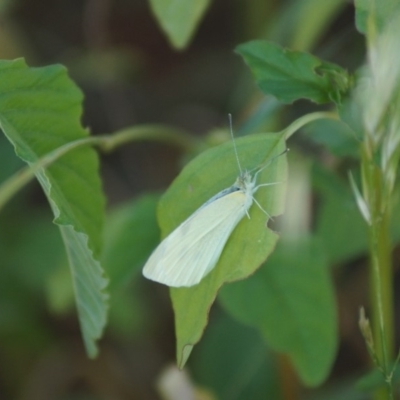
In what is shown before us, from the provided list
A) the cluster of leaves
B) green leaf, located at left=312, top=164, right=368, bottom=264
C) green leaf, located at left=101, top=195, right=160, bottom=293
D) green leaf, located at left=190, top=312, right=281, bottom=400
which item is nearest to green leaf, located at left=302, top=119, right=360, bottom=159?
the cluster of leaves

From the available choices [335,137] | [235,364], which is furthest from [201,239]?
[235,364]

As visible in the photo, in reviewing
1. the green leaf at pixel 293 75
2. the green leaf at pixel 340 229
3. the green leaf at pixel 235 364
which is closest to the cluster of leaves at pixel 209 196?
the green leaf at pixel 293 75

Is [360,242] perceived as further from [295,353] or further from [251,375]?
[251,375]

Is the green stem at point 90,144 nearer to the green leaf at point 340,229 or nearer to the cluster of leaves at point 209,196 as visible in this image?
the cluster of leaves at point 209,196

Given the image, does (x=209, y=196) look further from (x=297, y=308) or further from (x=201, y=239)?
(x=297, y=308)

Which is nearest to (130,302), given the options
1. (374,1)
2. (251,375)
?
(251,375)

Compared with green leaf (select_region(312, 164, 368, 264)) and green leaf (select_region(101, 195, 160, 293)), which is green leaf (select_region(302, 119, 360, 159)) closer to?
green leaf (select_region(312, 164, 368, 264))
